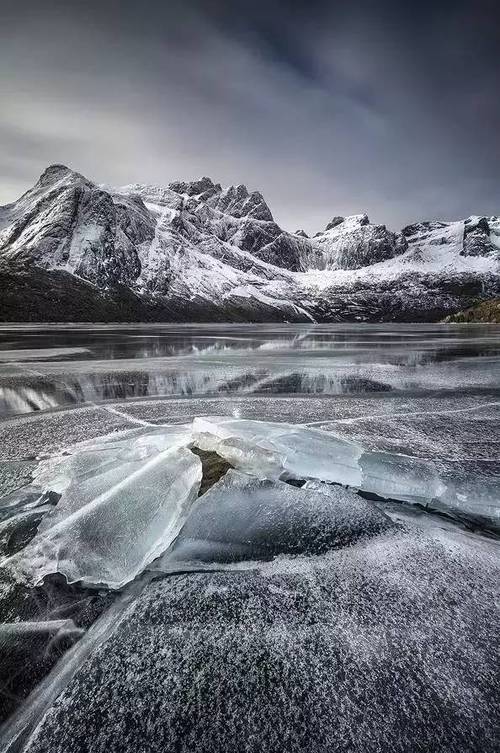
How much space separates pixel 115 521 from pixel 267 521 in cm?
130

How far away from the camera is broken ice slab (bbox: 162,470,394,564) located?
3180 millimetres

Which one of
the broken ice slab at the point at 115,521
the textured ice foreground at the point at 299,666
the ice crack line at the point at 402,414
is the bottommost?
the ice crack line at the point at 402,414

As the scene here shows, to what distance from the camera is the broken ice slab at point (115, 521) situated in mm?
2947

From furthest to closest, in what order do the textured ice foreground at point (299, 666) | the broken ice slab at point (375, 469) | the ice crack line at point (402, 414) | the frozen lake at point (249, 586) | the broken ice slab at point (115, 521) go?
1. the ice crack line at point (402, 414)
2. the broken ice slab at point (375, 469)
3. the broken ice slab at point (115, 521)
4. the frozen lake at point (249, 586)
5. the textured ice foreground at point (299, 666)

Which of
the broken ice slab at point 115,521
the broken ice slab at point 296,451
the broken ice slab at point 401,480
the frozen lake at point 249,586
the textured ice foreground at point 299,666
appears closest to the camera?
the textured ice foreground at point 299,666

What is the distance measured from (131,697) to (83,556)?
1301 millimetres

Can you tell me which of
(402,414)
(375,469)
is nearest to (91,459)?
(375,469)

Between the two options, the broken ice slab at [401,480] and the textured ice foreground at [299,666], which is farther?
the broken ice slab at [401,480]

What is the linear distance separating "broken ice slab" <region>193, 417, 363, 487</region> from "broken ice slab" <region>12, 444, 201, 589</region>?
0.61 meters

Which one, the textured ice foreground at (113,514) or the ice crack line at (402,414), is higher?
the textured ice foreground at (113,514)

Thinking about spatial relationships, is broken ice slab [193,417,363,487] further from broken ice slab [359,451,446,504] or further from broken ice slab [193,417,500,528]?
broken ice slab [359,451,446,504]

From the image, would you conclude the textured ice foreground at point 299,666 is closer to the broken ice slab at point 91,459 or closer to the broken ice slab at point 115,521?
the broken ice slab at point 115,521

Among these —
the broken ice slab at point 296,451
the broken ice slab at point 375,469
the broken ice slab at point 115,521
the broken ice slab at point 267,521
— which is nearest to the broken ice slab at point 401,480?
the broken ice slab at point 375,469

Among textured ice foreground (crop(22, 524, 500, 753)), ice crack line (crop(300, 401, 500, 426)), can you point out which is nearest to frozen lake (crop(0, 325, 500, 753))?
textured ice foreground (crop(22, 524, 500, 753))
